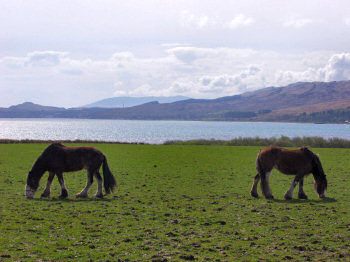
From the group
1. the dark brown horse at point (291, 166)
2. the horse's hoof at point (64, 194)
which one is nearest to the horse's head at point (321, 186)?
the dark brown horse at point (291, 166)

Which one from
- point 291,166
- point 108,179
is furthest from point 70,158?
point 291,166

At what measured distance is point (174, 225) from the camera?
966 centimetres

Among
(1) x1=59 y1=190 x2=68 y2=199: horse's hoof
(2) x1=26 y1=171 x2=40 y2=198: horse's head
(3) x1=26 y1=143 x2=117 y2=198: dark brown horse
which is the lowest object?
(1) x1=59 y1=190 x2=68 y2=199: horse's hoof

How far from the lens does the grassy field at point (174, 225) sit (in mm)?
7445

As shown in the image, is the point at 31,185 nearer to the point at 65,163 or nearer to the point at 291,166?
the point at 65,163

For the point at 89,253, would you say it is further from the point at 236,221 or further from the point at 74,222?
the point at 236,221

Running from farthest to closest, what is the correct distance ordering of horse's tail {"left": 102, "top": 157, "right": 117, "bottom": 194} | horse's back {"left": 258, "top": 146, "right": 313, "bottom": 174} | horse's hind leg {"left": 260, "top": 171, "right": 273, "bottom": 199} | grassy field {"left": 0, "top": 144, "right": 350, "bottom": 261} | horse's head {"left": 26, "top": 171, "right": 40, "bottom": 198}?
horse's tail {"left": 102, "top": 157, "right": 117, "bottom": 194}
horse's back {"left": 258, "top": 146, "right": 313, "bottom": 174}
horse's hind leg {"left": 260, "top": 171, "right": 273, "bottom": 199}
horse's head {"left": 26, "top": 171, "right": 40, "bottom": 198}
grassy field {"left": 0, "top": 144, "right": 350, "bottom": 261}

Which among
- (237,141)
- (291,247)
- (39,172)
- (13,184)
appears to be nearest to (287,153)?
(291,247)

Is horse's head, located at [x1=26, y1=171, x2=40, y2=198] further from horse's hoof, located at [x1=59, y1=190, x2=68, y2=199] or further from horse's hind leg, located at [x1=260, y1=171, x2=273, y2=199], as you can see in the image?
horse's hind leg, located at [x1=260, y1=171, x2=273, y2=199]

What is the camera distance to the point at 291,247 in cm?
786

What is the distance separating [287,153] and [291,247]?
6.49 m

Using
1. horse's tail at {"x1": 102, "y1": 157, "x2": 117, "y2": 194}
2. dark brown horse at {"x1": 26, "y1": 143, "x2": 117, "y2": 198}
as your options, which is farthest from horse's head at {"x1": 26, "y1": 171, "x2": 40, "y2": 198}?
horse's tail at {"x1": 102, "y1": 157, "x2": 117, "y2": 194}

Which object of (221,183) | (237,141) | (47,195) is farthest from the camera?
(237,141)

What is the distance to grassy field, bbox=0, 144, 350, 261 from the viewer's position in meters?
7.45
